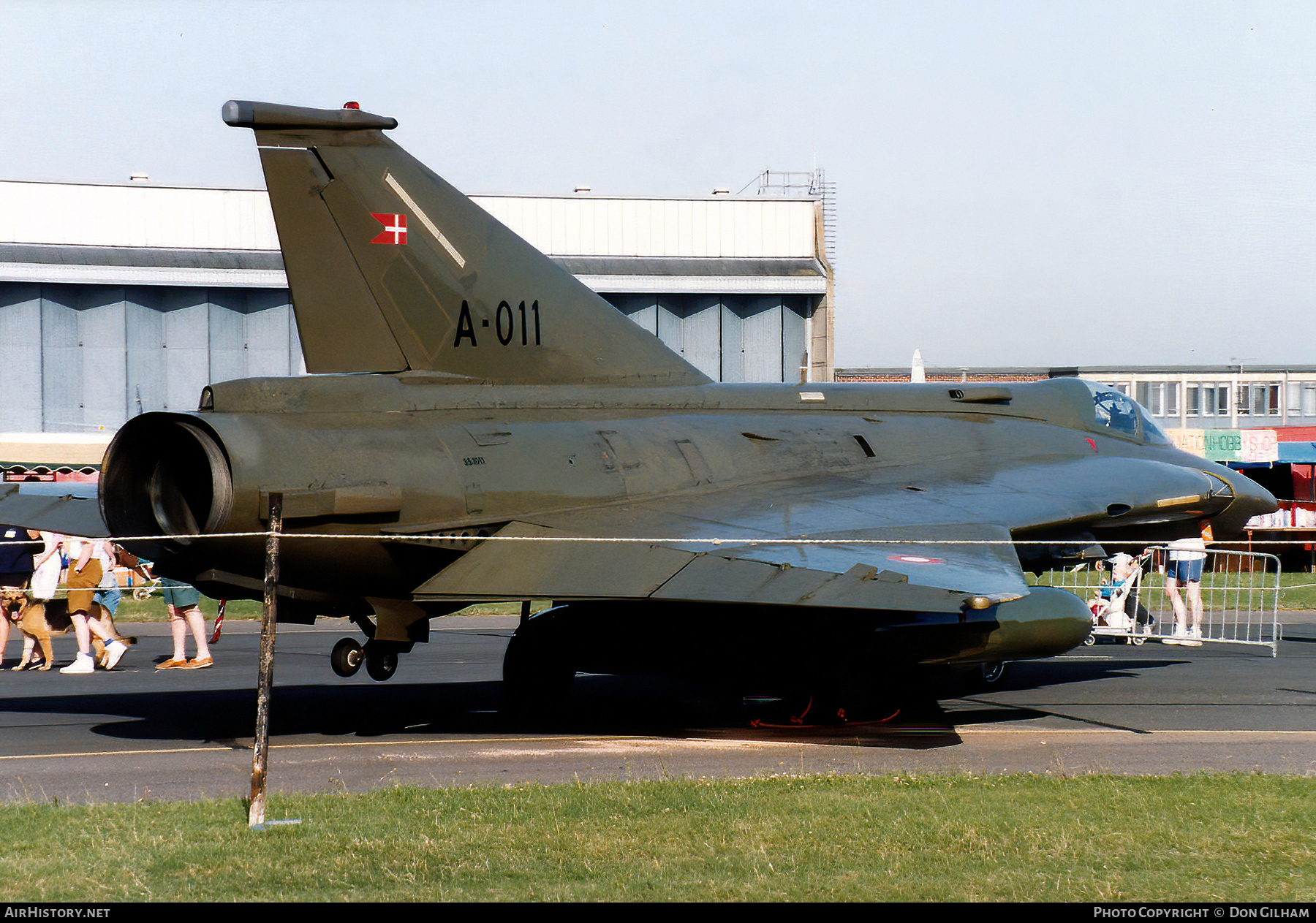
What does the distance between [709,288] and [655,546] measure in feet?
86.1

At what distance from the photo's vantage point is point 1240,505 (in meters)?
15.3

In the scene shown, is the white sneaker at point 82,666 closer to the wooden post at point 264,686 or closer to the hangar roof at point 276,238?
the wooden post at point 264,686

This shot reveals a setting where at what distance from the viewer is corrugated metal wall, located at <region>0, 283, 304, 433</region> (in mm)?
33062

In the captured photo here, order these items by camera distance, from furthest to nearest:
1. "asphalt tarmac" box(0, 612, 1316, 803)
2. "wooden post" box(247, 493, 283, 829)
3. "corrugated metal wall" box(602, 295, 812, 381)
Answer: "corrugated metal wall" box(602, 295, 812, 381) → "asphalt tarmac" box(0, 612, 1316, 803) → "wooden post" box(247, 493, 283, 829)

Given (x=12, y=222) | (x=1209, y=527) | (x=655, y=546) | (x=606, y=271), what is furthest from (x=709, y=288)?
(x=655, y=546)

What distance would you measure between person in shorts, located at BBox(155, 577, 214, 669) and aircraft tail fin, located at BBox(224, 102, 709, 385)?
592cm

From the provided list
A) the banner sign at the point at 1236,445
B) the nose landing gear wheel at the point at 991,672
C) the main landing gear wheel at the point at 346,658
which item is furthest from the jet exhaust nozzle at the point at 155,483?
the banner sign at the point at 1236,445

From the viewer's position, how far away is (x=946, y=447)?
46.7 ft

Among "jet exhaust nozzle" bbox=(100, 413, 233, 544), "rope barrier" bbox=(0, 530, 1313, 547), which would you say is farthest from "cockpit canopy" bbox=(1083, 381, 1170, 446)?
"jet exhaust nozzle" bbox=(100, 413, 233, 544)

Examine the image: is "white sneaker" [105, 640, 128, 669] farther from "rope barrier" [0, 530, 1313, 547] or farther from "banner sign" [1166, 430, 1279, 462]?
"banner sign" [1166, 430, 1279, 462]

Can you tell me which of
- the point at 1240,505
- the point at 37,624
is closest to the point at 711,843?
the point at 1240,505

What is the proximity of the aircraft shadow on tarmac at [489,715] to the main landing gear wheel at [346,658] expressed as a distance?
963mm

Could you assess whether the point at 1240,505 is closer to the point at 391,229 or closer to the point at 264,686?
the point at 391,229

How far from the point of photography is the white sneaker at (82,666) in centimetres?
1574
